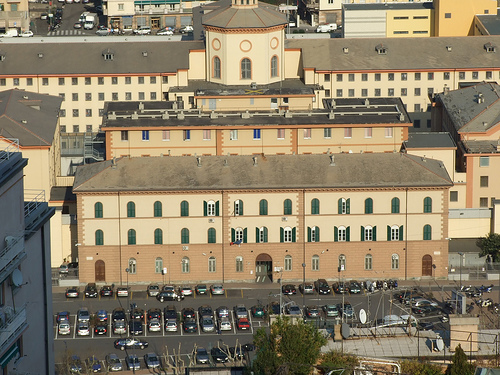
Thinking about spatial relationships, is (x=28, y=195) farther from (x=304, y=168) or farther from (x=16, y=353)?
(x=16, y=353)

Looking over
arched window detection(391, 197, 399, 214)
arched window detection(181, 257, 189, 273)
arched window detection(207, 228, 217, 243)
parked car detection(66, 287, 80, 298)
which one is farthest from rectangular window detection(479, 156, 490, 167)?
parked car detection(66, 287, 80, 298)

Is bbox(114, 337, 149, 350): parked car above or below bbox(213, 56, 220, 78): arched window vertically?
below

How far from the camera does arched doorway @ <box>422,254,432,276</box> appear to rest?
135 meters

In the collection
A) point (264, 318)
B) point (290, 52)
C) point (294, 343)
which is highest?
point (290, 52)

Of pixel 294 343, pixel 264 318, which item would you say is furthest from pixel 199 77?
pixel 294 343

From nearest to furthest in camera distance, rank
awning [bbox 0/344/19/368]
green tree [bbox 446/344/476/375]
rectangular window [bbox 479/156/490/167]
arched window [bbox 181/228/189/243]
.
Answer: awning [bbox 0/344/19/368]
green tree [bbox 446/344/476/375]
arched window [bbox 181/228/189/243]
rectangular window [bbox 479/156/490/167]

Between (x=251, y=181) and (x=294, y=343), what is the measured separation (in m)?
47.2

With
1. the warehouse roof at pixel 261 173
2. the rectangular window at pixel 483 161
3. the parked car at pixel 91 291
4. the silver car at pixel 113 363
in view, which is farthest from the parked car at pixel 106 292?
the rectangular window at pixel 483 161

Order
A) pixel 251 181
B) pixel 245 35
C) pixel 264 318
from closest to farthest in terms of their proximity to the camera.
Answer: pixel 264 318 < pixel 251 181 < pixel 245 35

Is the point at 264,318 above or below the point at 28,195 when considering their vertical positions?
below

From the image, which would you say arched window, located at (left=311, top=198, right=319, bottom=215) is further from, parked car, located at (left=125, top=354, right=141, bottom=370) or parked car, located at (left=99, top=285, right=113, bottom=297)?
parked car, located at (left=125, top=354, right=141, bottom=370)

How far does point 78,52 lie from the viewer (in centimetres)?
17612

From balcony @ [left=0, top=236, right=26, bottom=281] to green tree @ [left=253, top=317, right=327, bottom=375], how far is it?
64.0 feet

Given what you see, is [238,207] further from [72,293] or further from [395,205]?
[72,293]
